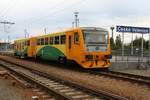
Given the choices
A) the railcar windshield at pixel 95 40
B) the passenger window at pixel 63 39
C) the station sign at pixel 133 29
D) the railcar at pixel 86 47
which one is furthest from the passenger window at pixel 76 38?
the station sign at pixel 133 29

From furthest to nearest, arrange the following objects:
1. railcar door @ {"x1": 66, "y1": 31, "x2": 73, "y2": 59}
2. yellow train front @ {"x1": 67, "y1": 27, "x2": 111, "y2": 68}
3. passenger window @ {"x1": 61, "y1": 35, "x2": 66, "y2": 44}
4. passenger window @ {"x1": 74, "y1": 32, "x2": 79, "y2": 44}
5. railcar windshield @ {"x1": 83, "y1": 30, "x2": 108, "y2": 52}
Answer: passenger window @ {"x1": 61, "y1": 35, "x2": 66, "y2": 44} → railcar door @ {"x1": 66, "y1": 31, "x2": 73, "y2": 59} → passenger window @ {"x1": 74, "y1": 32, "x2": 79, "y2": 44} → railcar windshield @ {"x1": 83, "y1": 30, "x2": 108, "y2": 52} → yellow train front @ {"x1": 67, "y1": 27, "x2": 111, "y2": 68}

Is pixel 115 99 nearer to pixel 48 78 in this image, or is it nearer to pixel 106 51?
pixel 48 78

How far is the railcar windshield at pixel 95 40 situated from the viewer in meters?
20.4

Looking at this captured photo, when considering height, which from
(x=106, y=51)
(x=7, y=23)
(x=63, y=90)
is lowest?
(x=63, y=90)

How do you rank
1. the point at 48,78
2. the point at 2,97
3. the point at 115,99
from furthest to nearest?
the point at 48,78
the point at 2,97
the point at 115,99

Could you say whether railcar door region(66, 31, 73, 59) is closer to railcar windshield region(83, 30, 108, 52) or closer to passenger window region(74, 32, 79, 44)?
passenger window region(74, 32, 79, 44)

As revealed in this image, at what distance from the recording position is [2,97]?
10273 millimetres

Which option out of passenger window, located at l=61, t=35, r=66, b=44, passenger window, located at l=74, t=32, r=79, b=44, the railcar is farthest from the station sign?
passenger window, located at l=61, t=35, r=66, b=44

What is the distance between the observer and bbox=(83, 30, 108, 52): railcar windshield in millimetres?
20391

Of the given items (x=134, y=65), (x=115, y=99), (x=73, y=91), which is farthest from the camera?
(x=134, y=65)

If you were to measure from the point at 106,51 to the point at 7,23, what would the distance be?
3618 cm

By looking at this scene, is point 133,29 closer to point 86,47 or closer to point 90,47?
point 90,47

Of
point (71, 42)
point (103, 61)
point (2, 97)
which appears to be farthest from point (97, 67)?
point (2, 97)

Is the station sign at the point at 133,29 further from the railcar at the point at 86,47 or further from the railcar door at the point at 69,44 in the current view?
the railcar door at the point at 69,44
